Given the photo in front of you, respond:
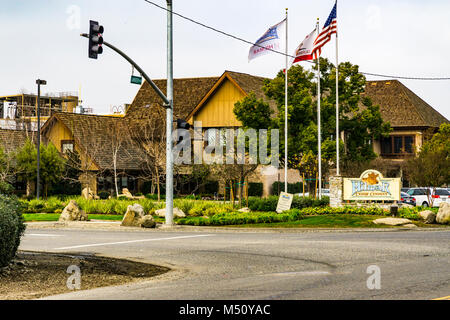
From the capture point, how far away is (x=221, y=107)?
54125mm

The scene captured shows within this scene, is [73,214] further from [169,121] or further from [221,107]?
[221,107]

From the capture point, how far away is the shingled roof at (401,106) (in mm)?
62394

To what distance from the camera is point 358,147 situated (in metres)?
48.2

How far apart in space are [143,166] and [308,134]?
51.4 feet

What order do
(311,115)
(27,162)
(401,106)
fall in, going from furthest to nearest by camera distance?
(401,106), (27,162), (311,115)

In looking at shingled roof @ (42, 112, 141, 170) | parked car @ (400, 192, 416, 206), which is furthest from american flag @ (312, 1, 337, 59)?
shingled roof @ (42, 112, 141, 170)

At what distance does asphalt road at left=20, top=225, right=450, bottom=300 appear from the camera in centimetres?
1045

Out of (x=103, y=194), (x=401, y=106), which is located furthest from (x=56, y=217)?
(x=401, y=106)

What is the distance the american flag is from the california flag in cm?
39

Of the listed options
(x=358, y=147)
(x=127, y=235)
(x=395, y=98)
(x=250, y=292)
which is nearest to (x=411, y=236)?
(x=127, y=235)

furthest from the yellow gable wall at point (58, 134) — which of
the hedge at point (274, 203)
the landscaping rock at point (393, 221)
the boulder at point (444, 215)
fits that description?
the boulder at point (444, 215)

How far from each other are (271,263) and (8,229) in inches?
226

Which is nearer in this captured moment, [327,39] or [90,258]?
[90,258]
